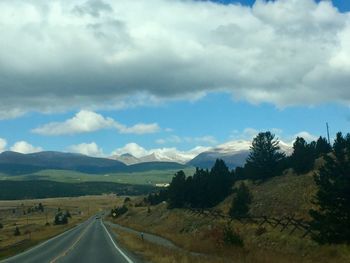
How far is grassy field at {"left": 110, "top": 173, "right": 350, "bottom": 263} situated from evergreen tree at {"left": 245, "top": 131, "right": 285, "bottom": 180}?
268 centimetres

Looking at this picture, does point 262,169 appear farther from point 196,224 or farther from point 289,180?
point 196,224

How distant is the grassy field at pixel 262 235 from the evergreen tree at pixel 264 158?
2.68 metres

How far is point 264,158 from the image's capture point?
8550 cm

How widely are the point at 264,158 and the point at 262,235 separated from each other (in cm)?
4910

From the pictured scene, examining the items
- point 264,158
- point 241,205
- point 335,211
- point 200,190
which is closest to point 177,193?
point 200,190

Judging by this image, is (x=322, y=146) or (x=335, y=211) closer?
(x=335, y=211)

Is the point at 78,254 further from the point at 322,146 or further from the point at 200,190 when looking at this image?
the point at 322,146

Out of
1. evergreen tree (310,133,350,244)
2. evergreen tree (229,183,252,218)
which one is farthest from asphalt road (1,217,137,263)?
evergreen tree (229,183,252,218)

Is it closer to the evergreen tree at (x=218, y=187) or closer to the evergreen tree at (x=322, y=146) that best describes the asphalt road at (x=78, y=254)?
the evergreen tree at (x=218, y=187)

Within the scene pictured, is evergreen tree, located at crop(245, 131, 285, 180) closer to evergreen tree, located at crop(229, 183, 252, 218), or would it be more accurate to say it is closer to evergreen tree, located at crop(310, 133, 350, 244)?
evergreen tree, located at crop(229, 183, 252, 218)

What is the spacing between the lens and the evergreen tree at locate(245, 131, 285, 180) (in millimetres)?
83562

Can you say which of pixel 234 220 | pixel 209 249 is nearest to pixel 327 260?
pixel 209 249

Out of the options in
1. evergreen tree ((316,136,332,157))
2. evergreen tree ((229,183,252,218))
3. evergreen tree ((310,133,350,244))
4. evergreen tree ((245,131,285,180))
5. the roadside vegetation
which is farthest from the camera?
evergreen tree ((316,136,332,157))

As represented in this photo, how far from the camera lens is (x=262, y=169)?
83.6 metres
